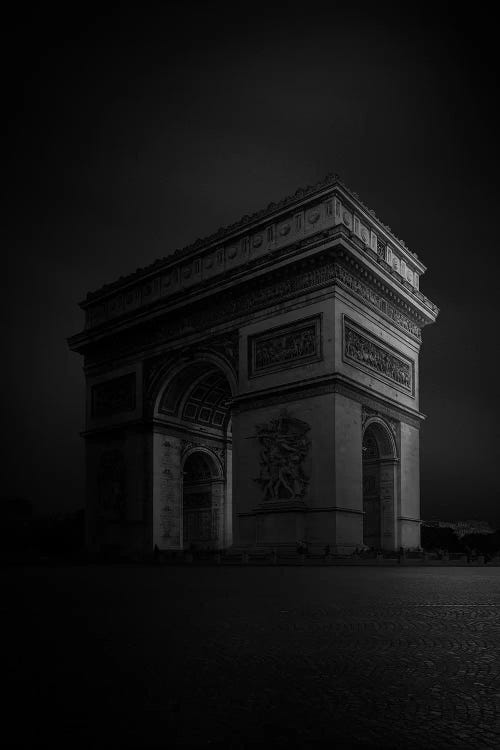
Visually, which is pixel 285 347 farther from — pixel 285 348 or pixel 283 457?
pixel 283 457

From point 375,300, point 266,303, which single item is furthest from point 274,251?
point 375,300

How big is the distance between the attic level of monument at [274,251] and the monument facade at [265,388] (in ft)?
0.24

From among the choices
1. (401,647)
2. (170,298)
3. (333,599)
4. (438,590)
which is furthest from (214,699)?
(170,298)

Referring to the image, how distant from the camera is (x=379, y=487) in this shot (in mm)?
30234

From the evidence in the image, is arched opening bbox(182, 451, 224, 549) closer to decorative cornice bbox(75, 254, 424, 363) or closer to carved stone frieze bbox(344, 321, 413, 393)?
decorative cornice bbox(75, 254, 424, 363)

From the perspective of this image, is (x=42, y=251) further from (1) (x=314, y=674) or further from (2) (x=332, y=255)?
(1) (x=314, y=674)

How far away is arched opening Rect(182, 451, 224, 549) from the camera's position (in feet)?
116

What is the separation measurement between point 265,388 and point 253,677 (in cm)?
2392

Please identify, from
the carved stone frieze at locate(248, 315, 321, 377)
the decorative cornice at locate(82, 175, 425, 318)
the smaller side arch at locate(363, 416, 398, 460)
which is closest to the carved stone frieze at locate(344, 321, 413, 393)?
the carved stone frieze at locate(248, 315, 321, 377)

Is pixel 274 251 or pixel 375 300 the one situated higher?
pixel 274 251

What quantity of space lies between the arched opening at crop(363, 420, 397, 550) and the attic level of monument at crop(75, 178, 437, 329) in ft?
19.6

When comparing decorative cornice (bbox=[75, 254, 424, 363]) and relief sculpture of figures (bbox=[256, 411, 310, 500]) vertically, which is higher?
decorative cornice (bbox=[75, 254, 424, 363])

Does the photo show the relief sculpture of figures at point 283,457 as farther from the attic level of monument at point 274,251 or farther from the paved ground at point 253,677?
the paved ground at point 253,677

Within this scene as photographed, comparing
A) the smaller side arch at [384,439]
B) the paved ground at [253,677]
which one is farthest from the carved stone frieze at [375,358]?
the paved ground at [253,677]
